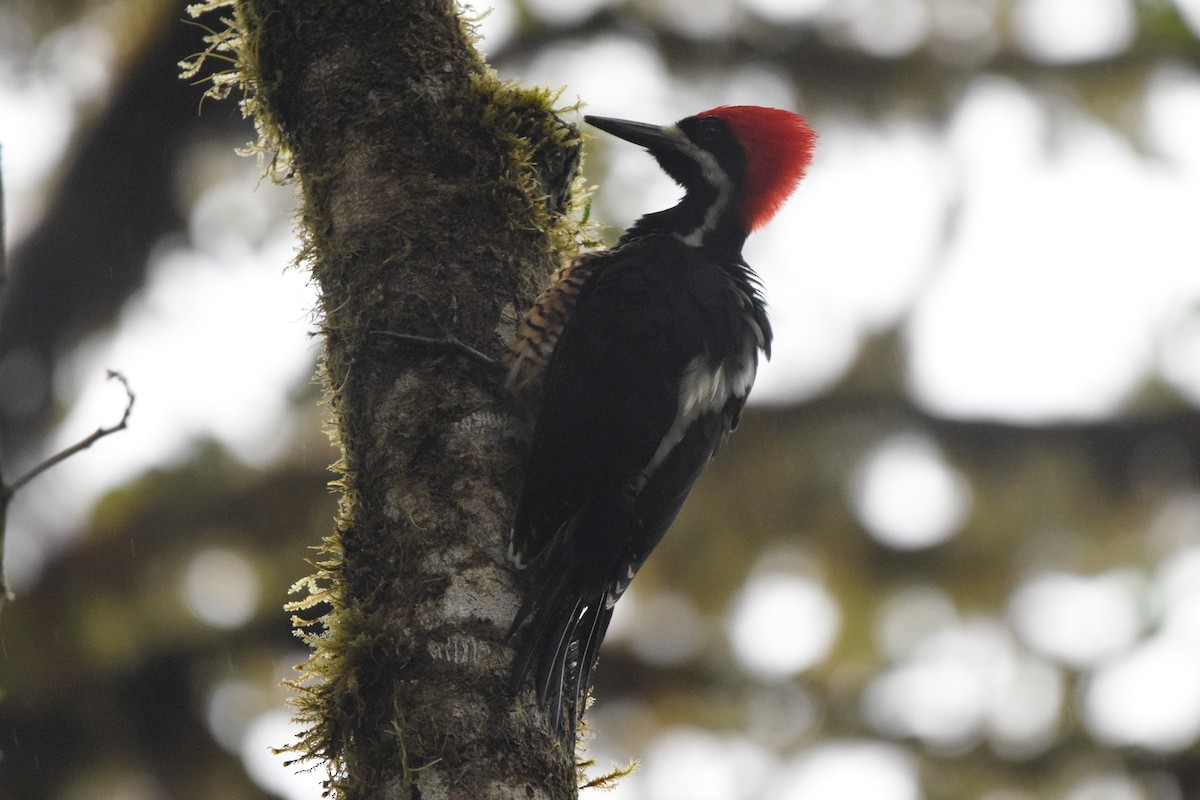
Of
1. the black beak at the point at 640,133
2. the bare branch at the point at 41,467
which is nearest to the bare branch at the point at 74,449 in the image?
the bare branch at the point at 41,467

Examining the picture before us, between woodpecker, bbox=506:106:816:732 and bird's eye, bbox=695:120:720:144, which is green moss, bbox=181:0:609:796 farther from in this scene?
bird's eye, bbox=695:120:720:144

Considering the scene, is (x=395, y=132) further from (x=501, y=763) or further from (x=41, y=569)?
(x=41, y=569)

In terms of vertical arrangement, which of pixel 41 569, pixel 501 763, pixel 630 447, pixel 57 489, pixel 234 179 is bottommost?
pixel 501 763

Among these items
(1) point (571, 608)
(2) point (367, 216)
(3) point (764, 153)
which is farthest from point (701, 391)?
(3) point (764, 153)

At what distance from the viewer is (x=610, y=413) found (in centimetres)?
302

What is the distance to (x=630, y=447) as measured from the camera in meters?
3.00

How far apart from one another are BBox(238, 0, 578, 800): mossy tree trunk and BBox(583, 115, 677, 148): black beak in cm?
48

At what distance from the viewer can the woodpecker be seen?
8.40ft

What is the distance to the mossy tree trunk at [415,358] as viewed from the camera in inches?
89.3

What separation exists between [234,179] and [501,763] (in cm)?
735

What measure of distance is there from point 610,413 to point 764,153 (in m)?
1.37

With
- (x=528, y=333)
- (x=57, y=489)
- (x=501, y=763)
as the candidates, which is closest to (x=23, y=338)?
(x=57, y=489)

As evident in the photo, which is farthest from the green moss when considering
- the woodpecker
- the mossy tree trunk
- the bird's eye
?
the bird's eye

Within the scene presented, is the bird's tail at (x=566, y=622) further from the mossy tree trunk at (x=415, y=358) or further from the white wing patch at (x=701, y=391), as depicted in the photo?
the white wing patch at (x=701, y=391)
